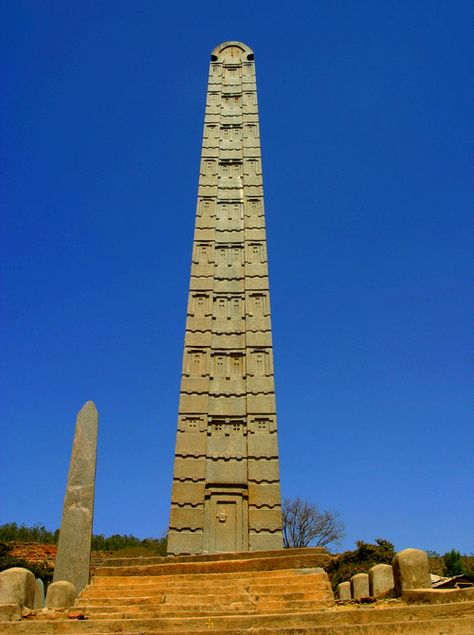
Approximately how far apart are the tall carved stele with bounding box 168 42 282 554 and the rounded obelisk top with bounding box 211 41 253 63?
95.2 inches

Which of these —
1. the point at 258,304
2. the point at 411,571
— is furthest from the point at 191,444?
the point at 411,571

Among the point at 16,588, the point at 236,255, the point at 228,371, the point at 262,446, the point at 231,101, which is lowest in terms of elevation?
the point at 16,588

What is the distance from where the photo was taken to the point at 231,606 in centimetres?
493

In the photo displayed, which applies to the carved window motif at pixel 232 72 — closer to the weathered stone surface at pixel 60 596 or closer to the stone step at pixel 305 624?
the weathered stone surface at pixel 60 596

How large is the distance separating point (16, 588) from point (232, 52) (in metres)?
14.8

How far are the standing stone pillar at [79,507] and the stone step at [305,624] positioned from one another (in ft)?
5.37

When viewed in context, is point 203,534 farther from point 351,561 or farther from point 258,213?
point 351,561

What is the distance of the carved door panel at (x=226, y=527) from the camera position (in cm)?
884

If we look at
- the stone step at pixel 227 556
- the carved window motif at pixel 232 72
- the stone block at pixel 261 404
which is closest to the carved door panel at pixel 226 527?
the stone block at pixel 261 404

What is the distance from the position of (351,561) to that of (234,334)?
1175cm

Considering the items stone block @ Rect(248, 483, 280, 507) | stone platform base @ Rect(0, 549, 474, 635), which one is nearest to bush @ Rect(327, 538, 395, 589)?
stone block @ Rect(248, 483, 280, 507)

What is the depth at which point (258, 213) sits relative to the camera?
1256 centimetres

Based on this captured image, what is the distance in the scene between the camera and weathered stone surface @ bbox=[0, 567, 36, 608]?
16.2 ft

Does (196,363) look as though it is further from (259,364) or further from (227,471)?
(227,471)
